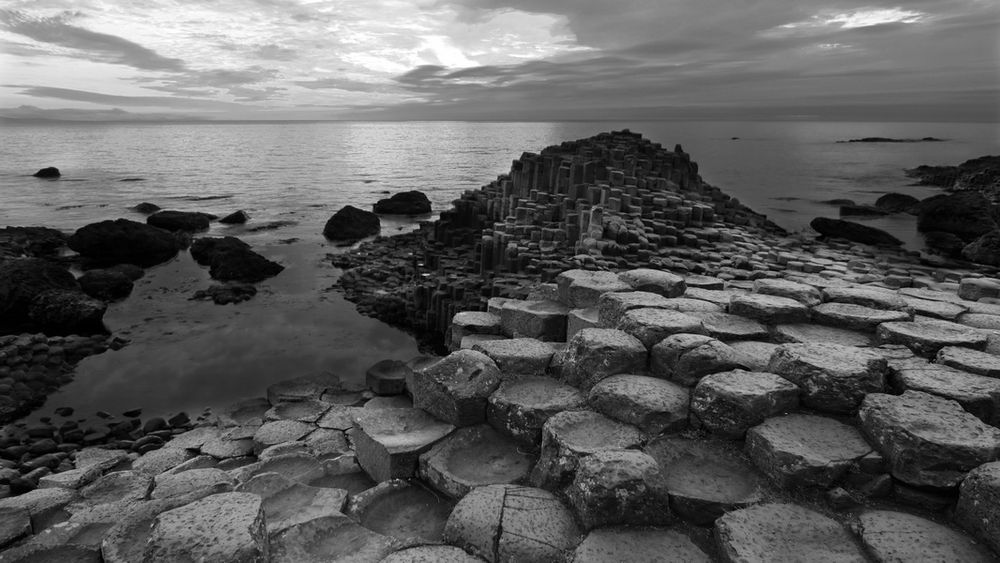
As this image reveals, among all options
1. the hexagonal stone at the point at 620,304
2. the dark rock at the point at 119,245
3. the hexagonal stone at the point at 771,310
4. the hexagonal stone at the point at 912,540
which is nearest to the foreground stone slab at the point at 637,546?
the hexagonal stone at the point at 912,540

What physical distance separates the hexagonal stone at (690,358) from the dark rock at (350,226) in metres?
28.7

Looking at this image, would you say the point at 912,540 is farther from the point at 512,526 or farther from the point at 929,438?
the point at 512,526

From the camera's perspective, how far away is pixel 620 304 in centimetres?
632

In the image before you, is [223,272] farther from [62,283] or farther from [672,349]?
[672,349]

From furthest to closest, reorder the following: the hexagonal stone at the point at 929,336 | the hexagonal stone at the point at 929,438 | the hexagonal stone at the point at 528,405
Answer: the hexagonal stone at the point at 929,336 → the hexagonal stone at the point at 528,405 → the hexagonal stone at the point at 929,438

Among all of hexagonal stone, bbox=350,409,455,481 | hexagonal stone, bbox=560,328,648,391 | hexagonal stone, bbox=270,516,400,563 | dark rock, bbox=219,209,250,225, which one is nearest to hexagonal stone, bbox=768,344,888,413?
hexagonal stone, bbox=560,328,648,391

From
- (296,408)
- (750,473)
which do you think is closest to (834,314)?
(750,473)

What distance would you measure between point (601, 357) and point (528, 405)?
2.77ft

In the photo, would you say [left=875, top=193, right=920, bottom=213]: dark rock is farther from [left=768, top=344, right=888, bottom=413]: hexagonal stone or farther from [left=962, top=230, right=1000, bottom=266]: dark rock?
[left=768, top=344, right=888, bottom=413]: hexagonal stone

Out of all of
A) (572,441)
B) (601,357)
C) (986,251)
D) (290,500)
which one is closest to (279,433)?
(290,500)

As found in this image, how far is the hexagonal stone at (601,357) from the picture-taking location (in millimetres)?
5207

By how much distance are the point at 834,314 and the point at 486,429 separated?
404 centimetres

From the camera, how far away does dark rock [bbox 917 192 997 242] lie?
27609mm

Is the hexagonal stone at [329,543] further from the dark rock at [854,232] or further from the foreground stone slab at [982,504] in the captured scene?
the dark rock at [854,232]
